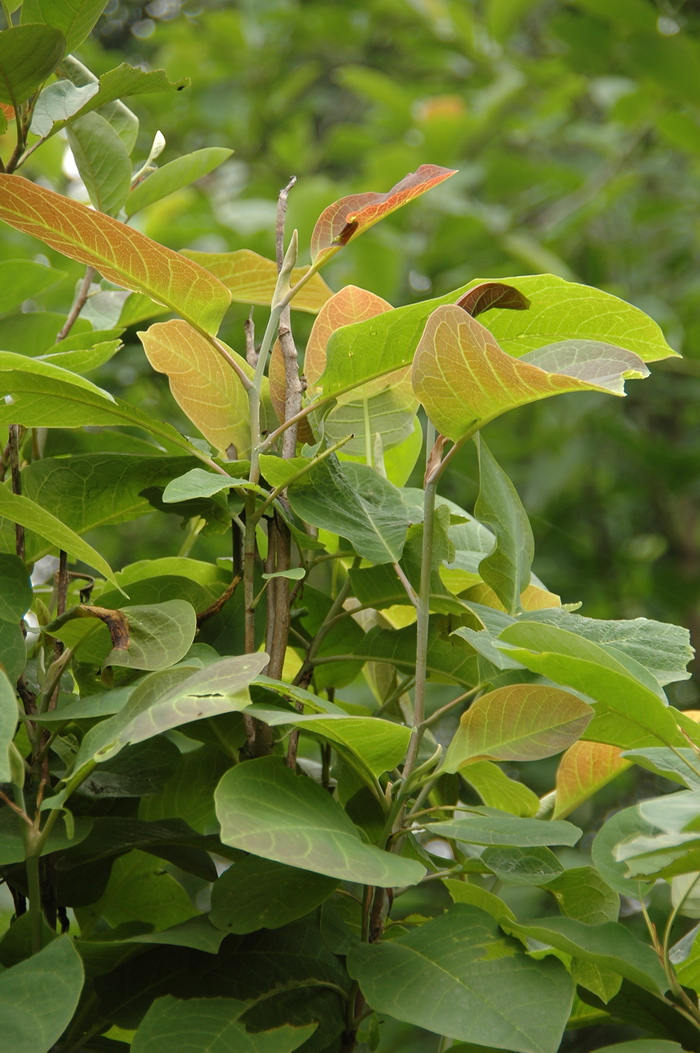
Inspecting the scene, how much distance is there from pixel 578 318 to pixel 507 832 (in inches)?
8.8

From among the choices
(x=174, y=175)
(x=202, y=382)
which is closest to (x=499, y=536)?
(x=202, y=382)

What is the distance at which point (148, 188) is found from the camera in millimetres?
556

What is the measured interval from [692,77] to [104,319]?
1.09m

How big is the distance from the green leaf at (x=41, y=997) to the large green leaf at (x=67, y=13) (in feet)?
1.39

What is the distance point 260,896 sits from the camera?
372 millimetres

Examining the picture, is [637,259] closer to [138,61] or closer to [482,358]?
[138,61]

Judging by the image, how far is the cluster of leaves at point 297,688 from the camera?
35cm

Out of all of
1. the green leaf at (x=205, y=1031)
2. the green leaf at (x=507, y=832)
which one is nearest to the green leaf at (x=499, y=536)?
the green leaf at (x=507, y=832)

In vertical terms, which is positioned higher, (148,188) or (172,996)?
(148,188)

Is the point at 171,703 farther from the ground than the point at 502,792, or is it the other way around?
the point at 171,703

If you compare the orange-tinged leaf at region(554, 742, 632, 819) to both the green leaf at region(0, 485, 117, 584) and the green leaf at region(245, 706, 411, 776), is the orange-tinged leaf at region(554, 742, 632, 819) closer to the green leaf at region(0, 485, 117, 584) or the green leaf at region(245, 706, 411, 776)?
the green leaf at region(245, 706, 411, 776)

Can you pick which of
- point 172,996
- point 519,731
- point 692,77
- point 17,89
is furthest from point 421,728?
point 692,77

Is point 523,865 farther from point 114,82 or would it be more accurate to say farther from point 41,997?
point 114,82

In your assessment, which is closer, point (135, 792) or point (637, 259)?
point (135, 792)
